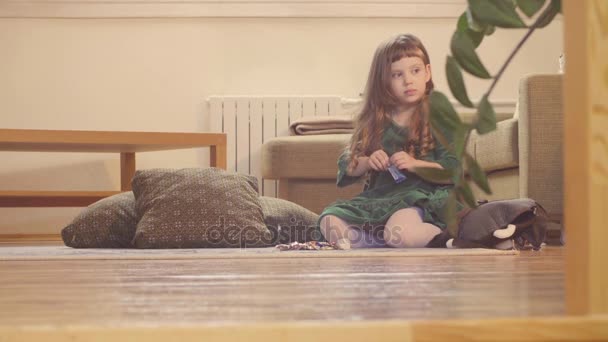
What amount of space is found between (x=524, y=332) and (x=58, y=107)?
400 centimetres

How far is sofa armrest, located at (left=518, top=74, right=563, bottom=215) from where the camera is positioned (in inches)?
105

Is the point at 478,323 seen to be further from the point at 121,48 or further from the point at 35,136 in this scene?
the point at 121,48

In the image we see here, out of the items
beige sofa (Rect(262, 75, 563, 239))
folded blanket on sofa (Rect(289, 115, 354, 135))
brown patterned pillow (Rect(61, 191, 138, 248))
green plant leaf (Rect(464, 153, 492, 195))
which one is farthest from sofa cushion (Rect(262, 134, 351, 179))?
green plant leaf (Rect(464, 153, 492, 195))

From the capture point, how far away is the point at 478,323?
0.44 m

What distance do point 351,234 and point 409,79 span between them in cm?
47

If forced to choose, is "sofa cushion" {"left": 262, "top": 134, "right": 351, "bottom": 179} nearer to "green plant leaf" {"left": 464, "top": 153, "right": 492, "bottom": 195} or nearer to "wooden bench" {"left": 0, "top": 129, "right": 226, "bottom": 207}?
"wooden bench" {"left": 0, "top": 129, "right": 226, "bottom": 207}

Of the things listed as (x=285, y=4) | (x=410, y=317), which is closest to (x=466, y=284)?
(x=410, y=317)

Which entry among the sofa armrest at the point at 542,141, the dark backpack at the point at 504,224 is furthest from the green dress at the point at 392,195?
the sofa armrest at the point at 542,141

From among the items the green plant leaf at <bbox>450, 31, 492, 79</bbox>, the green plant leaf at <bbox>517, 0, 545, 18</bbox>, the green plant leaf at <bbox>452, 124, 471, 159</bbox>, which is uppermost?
the green plant leaf at <bbox>517, 0, 545, 18</bbox>

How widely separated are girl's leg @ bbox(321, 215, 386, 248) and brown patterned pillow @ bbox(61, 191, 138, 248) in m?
0.57

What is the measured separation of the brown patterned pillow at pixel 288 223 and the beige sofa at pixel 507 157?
25.8 inches

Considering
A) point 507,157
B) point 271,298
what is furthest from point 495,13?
point 507,157

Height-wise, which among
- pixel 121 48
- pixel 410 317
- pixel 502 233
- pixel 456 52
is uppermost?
pixel 121 48

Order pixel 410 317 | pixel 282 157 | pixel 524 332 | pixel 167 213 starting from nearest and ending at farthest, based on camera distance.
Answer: pixel 524 332 < pixel 410 317 < pixel 167 213 < pixel 282 157
